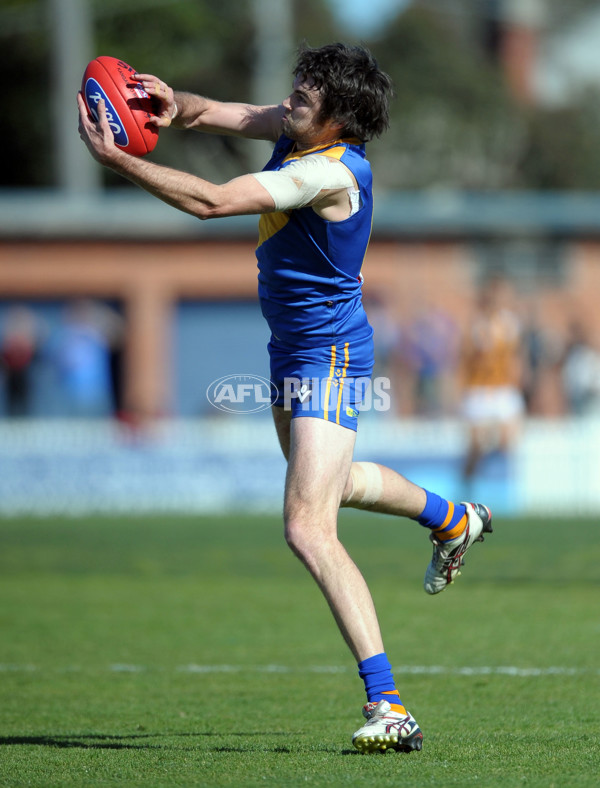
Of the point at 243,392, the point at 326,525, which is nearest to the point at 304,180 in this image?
the point at 326,525

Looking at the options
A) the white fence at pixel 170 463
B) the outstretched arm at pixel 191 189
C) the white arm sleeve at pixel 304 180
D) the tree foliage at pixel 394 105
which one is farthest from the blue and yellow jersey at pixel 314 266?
the tree foliage at pixel 394 105

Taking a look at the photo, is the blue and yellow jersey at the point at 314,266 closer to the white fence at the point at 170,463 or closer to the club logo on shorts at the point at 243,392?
the club logo on shorts at the point at 243,392

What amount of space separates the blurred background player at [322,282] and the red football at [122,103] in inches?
2.1

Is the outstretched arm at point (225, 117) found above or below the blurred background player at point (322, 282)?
above

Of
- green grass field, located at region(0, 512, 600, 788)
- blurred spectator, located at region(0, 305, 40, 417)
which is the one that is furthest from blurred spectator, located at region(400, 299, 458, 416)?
green grass field, located at region(0, 512, 600, 788)

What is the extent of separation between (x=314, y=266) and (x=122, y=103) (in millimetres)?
966

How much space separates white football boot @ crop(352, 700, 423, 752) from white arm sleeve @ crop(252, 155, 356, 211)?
186cm

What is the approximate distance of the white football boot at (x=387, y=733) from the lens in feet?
14.7

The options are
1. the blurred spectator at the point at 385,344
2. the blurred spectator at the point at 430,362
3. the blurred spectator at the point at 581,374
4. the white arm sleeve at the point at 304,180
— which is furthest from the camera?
the blurred spectator at the point at 385,344

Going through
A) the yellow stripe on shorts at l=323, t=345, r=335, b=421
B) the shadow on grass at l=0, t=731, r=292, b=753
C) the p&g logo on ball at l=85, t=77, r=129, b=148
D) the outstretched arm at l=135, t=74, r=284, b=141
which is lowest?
the shadow on grass at l=0, t=731, r=292, b=753

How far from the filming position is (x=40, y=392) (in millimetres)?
23594

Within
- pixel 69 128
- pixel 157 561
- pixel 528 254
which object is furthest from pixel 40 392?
pixel 157 561

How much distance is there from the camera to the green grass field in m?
4.37

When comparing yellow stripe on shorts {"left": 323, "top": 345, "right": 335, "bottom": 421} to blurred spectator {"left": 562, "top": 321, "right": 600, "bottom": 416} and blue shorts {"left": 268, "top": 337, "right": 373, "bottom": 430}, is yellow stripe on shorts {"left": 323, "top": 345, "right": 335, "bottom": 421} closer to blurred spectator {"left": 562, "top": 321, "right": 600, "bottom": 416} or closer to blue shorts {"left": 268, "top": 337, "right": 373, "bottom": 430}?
blue shorts {"left": 268, "top": 337, "right": 373, "bottom": 430}
